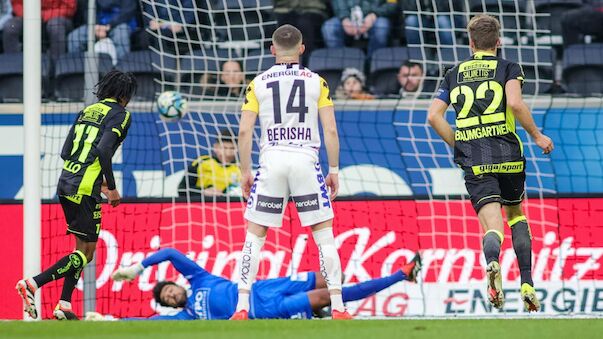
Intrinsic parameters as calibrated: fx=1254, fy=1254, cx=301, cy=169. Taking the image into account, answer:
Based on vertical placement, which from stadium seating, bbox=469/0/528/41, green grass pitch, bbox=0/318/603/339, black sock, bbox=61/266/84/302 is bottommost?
green grass pitch, bbox=0/318/603/339

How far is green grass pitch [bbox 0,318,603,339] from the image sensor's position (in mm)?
6379

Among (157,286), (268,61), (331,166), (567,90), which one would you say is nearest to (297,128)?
(331,166)

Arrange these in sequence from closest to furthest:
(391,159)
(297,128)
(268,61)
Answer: (297,128) → (391,159) → (268,61)

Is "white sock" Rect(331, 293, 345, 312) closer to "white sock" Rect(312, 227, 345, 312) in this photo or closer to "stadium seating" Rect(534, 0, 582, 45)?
"white sock" Rect(312, 227, 345, 312)

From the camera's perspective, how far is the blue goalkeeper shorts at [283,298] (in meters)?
10.1

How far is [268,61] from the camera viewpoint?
13.5 meters

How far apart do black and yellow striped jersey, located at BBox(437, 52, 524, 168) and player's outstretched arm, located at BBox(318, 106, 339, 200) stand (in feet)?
2.61

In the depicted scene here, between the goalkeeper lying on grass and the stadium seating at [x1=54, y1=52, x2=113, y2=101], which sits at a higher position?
the stadium seating at [x1=54, y1=52, x2=113, y2=101]

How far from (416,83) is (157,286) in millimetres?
4060

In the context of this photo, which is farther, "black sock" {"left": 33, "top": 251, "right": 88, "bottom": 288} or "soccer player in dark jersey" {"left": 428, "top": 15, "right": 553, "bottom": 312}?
"black sock" {"left": 33, "top": 251, "right": 88, "bottom": 288}

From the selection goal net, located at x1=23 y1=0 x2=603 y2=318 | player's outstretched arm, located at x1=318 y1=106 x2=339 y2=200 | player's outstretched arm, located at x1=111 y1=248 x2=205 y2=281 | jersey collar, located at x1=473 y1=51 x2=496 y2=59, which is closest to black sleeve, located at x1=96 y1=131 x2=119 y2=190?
player's outstretched arm, located at x1=111 y1=248 x2=205 y2=281

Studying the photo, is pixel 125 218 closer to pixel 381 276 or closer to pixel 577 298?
pixel 381 276

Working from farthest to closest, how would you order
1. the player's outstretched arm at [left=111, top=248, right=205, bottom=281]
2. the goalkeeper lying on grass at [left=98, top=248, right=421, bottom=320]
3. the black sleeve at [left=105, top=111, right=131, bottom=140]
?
the goalkeeper lying on grass at [left=98, top=248, right=421, bottom=320], the player's outstretched arm at [left=111, top=248, right=205, bottom=281], the black sleeve at [left=105, top=111, right=131, bottom=140]

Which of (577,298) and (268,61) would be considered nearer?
(577,298)
